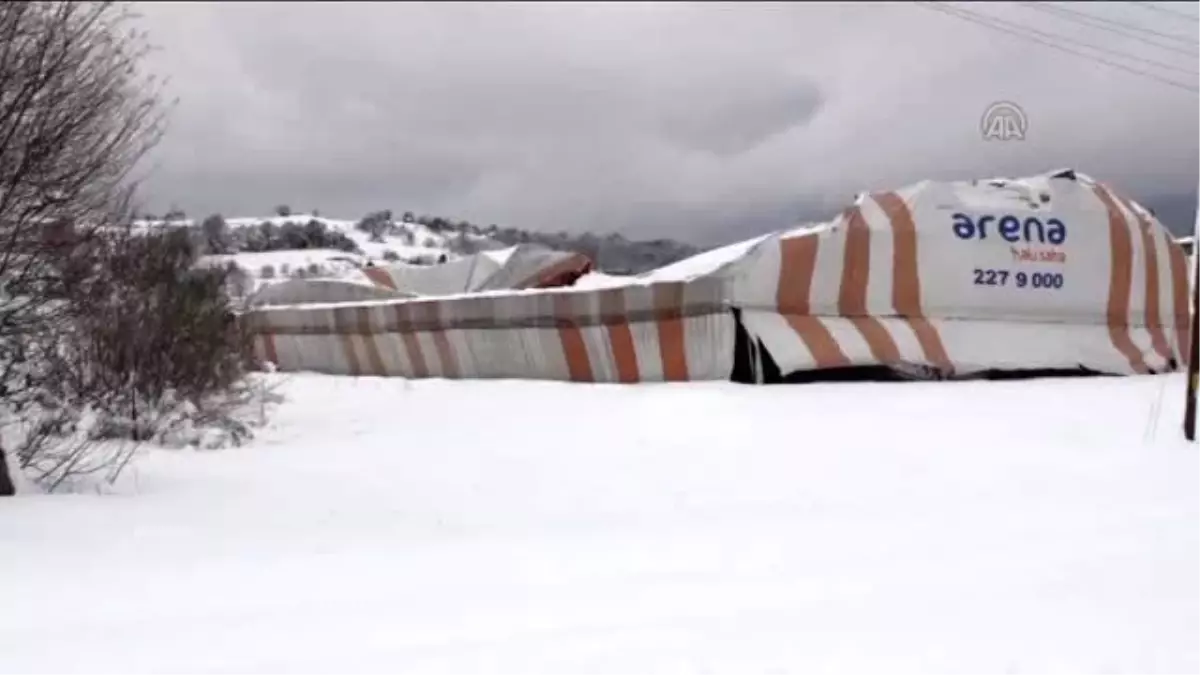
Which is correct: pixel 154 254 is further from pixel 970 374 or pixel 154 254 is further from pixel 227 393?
pixel 970 374

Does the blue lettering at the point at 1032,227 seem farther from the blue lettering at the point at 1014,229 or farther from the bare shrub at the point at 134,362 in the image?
the bare shrub at the point at 134,362

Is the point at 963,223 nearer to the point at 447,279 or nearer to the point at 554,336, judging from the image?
the point at 554,336

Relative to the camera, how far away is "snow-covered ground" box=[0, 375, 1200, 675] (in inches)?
154

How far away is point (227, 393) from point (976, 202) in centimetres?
1216

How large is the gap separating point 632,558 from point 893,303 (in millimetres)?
12612

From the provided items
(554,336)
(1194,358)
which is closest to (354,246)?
(554,336)

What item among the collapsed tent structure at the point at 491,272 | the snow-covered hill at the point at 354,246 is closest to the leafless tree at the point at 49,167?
the collapsed tent structure at the point at 491,272

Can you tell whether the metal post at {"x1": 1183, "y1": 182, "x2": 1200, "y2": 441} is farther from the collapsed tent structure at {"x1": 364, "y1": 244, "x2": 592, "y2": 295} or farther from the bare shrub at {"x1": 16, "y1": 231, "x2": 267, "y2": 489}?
the collapsed tent structure at {"x1": 364, "y1": 244, "x2": 592, "y2": 295}

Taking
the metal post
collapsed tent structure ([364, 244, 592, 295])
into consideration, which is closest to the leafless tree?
the metal post

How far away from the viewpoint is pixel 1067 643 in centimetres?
402

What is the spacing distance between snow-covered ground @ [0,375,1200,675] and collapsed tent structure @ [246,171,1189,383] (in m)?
6.01

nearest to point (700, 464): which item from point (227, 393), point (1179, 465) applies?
point (1179, 465)

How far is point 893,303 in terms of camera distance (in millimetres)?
17047

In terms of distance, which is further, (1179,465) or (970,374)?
(970,374)
